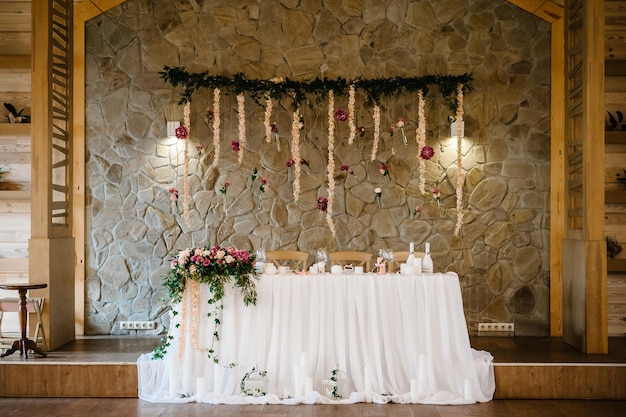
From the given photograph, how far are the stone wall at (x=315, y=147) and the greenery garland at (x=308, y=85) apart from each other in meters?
0.13

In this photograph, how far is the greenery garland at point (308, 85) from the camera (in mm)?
7094

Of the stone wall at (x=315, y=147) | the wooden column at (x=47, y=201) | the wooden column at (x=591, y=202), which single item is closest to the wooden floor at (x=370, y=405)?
the wooden column at (x=591, y=202)

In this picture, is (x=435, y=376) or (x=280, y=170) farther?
(x=280, y=170)

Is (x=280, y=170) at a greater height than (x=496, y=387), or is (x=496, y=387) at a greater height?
(x=280, y=170)

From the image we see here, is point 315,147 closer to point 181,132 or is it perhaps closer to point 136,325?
point 181,132

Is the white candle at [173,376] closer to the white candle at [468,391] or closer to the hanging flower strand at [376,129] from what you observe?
the white candle at [468,391]

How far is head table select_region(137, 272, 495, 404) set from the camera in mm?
5230

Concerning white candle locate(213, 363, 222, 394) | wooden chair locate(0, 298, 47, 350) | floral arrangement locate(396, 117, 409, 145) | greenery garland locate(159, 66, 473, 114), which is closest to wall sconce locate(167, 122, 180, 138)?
greenery garland locate(159, 66, 473, 114)

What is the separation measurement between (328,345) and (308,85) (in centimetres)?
303

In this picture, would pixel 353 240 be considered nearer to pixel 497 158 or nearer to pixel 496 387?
pixel 497 158

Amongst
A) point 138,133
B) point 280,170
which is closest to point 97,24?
point 138,133

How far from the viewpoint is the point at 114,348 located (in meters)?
6.19

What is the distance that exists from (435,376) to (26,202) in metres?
4.76

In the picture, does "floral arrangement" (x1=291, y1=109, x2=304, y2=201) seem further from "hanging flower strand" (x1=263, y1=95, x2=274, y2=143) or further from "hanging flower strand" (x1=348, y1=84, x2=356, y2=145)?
"hanging flower strand" (x1=348, y1=84, x2=356, y2=145)
